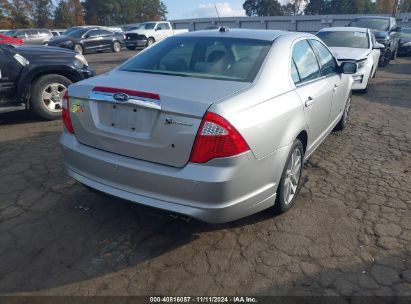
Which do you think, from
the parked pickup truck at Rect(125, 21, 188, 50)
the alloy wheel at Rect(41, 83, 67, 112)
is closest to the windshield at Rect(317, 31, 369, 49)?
the alloy wheel at Rect(41, 83, 67, 112)

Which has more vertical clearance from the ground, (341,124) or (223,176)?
(223,176)

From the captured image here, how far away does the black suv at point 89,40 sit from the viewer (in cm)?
2036

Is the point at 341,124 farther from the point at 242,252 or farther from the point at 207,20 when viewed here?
the point at 207,20

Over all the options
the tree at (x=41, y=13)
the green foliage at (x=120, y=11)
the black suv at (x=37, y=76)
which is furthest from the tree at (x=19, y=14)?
the black suv at (x=37, y=76)

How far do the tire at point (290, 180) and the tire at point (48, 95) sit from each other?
15.2 ft

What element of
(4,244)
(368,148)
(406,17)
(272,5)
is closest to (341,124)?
(368,148)

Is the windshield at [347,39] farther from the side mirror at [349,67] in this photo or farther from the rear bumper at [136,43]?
the rear bumper at [136,43]

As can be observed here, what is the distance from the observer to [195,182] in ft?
7.72

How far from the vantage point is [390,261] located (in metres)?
2.71

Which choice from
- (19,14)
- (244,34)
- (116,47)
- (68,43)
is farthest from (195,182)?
(19,14)

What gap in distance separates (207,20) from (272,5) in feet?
145

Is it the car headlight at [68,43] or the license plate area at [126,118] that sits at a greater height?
the license plate area at [126,118]

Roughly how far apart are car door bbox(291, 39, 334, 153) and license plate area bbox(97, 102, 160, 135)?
4.88ft

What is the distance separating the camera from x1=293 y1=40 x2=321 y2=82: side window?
11.4 feet
